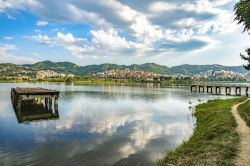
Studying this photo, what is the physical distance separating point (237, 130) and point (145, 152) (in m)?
8.76

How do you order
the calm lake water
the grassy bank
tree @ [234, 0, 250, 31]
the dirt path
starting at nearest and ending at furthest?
1. the dirt path
2. the grassy bank
3. the calm lake water
4. tree @ [234, 0, 250, 31]

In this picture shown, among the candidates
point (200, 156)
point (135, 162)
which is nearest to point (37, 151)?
point (135, 162)

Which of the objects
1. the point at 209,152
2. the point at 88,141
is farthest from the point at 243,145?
the point at 88,141

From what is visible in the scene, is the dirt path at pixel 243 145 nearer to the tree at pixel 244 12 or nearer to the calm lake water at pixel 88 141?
the calm lake water at pixel 88 141

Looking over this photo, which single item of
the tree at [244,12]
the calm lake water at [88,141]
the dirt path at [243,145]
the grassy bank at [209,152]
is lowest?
the calm lake water at [88,141]

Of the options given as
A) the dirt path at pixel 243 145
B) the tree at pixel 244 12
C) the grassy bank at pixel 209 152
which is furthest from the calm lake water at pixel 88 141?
the tree at pixel 244 12

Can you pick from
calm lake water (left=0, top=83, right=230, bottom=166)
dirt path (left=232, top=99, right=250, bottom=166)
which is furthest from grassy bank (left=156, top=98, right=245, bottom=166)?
calm lake water (left=0, top=83, right=230, bottom=166)

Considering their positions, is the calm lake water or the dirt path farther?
the calm lake water

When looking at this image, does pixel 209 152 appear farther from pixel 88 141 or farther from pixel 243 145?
pixel 88 141

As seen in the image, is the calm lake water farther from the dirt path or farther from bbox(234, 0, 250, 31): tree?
bbox(234, 0, 250, 31): tree

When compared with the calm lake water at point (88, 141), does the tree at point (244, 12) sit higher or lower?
higher

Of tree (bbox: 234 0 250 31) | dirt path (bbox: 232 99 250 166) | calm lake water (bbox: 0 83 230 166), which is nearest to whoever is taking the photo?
dirt path (bbox: 232 99 250 166)

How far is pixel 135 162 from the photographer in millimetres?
18047

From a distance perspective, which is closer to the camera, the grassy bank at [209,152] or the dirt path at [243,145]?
the dirt path at [243,145]
